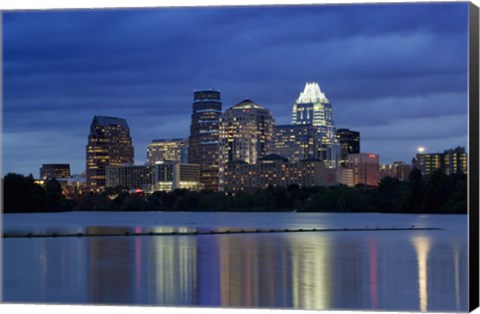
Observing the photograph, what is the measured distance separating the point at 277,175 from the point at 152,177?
8.54m

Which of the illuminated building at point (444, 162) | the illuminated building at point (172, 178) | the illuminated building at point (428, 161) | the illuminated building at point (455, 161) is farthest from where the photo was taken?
the illuminated building at point (172, 178)

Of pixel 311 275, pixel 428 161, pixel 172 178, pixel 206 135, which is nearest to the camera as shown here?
pixel 311 275

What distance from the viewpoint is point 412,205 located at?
44.6 metres

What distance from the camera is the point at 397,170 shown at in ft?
177

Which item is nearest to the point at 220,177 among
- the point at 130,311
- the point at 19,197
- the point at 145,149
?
the point at 145,149

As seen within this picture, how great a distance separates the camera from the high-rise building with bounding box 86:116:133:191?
63.4 m

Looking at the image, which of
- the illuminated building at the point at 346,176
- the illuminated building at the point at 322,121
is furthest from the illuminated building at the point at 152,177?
the illuminated building at the point at 346,176

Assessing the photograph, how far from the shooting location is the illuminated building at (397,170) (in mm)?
51781

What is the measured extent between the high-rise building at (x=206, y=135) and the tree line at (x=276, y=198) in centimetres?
810

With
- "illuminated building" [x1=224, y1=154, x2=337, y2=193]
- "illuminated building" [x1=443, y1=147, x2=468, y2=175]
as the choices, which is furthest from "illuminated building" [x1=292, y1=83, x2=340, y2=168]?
"illuminated building" [x1=443, y1=147, x2=468, y2=175]

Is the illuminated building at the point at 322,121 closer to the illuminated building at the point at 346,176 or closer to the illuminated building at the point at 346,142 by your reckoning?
the illuminated building at the point at 346,142

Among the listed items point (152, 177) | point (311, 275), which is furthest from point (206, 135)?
point (311, 275)

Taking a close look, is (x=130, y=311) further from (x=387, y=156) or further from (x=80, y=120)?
(x=80, y=120)

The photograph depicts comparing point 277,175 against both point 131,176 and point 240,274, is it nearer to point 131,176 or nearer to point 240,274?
point 131,176
